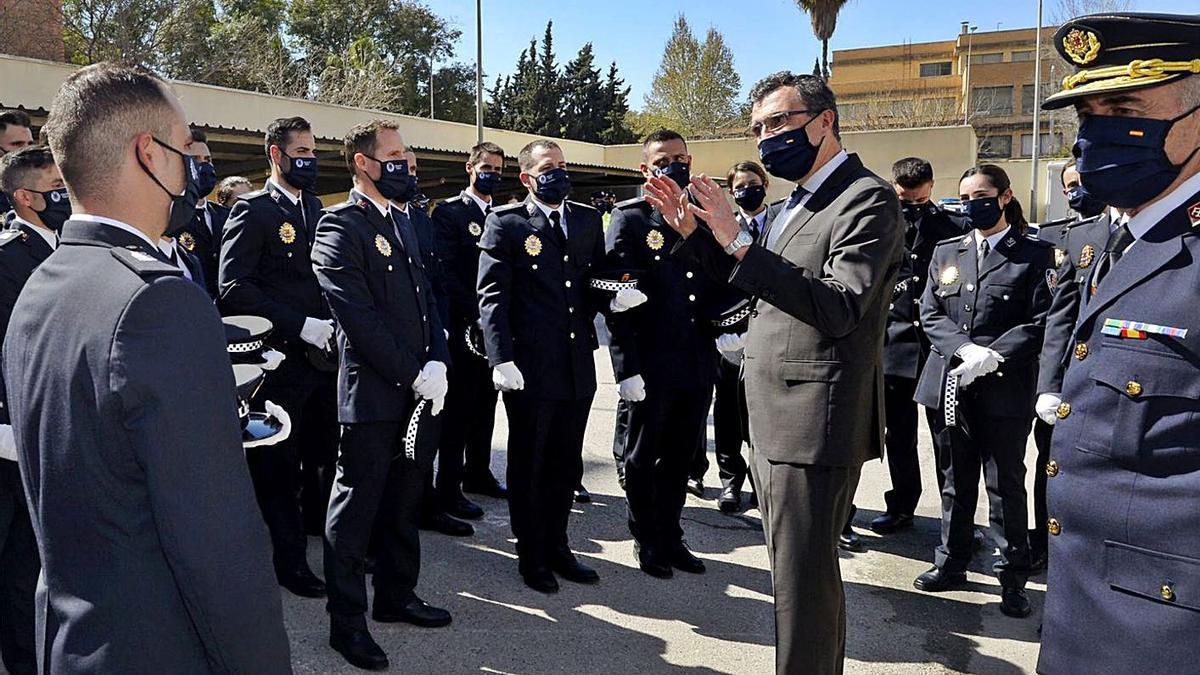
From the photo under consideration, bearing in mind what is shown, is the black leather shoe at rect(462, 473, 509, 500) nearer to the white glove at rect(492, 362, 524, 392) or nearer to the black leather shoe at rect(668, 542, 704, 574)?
the black leather shoe at rect(668, 542, 704, 574)

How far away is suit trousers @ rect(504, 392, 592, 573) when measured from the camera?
15.5ft

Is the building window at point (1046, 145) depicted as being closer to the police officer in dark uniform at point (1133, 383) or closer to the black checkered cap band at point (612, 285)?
the black checkered cap band at point (612, 285)

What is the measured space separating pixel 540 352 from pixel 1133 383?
305cm

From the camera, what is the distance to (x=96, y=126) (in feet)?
6.00

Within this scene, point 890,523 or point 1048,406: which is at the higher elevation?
point 1048,406

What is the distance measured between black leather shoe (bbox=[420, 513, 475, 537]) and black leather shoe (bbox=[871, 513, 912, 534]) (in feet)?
8.24

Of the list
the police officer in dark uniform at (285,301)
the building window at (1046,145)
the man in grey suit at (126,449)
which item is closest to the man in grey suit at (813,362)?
the man in grey suit at (126,449)

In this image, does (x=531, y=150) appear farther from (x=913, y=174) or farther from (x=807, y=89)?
(x=913, y=174)

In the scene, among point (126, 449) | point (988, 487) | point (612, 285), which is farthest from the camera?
point (612, 285)

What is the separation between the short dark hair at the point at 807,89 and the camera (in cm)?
325

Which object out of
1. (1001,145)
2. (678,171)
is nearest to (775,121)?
(678,171)

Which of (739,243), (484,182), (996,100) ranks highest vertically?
(996,100)

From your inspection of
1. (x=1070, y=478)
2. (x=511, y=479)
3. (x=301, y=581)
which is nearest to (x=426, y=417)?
(x=511, y=479)

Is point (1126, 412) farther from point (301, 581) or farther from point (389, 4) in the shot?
point (389, 4)
